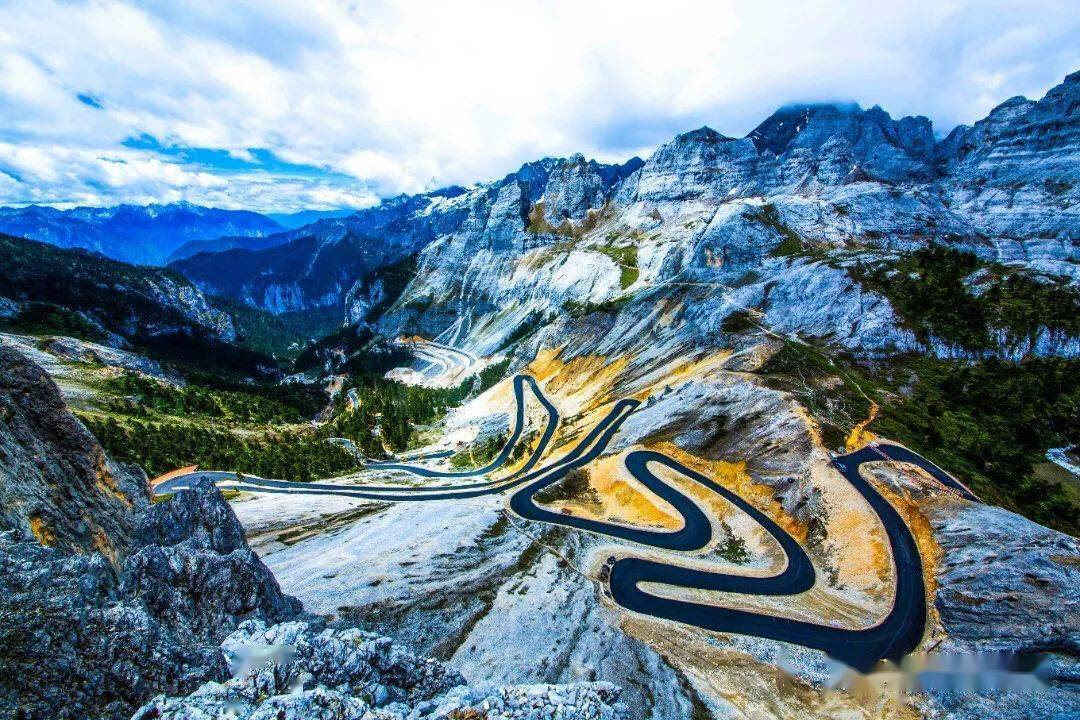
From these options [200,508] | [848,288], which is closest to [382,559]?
[200,508]

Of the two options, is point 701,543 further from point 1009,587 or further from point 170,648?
point 170,648

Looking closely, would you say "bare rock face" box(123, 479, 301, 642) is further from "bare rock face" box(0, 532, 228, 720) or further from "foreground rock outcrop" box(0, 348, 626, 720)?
"bare rock face" box(0, 532, 228, 720)

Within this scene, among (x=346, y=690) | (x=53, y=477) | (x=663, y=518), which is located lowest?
(x=663, y=518)

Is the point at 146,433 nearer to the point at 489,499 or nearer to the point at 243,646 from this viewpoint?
the point at 489,499

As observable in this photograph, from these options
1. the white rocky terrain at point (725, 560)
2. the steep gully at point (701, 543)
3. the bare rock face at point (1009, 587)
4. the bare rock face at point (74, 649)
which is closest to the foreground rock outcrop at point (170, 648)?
the bare rock face at point (74, 649)

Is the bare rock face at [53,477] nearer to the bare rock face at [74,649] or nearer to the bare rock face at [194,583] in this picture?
the bare rock face at [194,583]

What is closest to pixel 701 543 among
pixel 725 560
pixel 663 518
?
pixel 725 560
